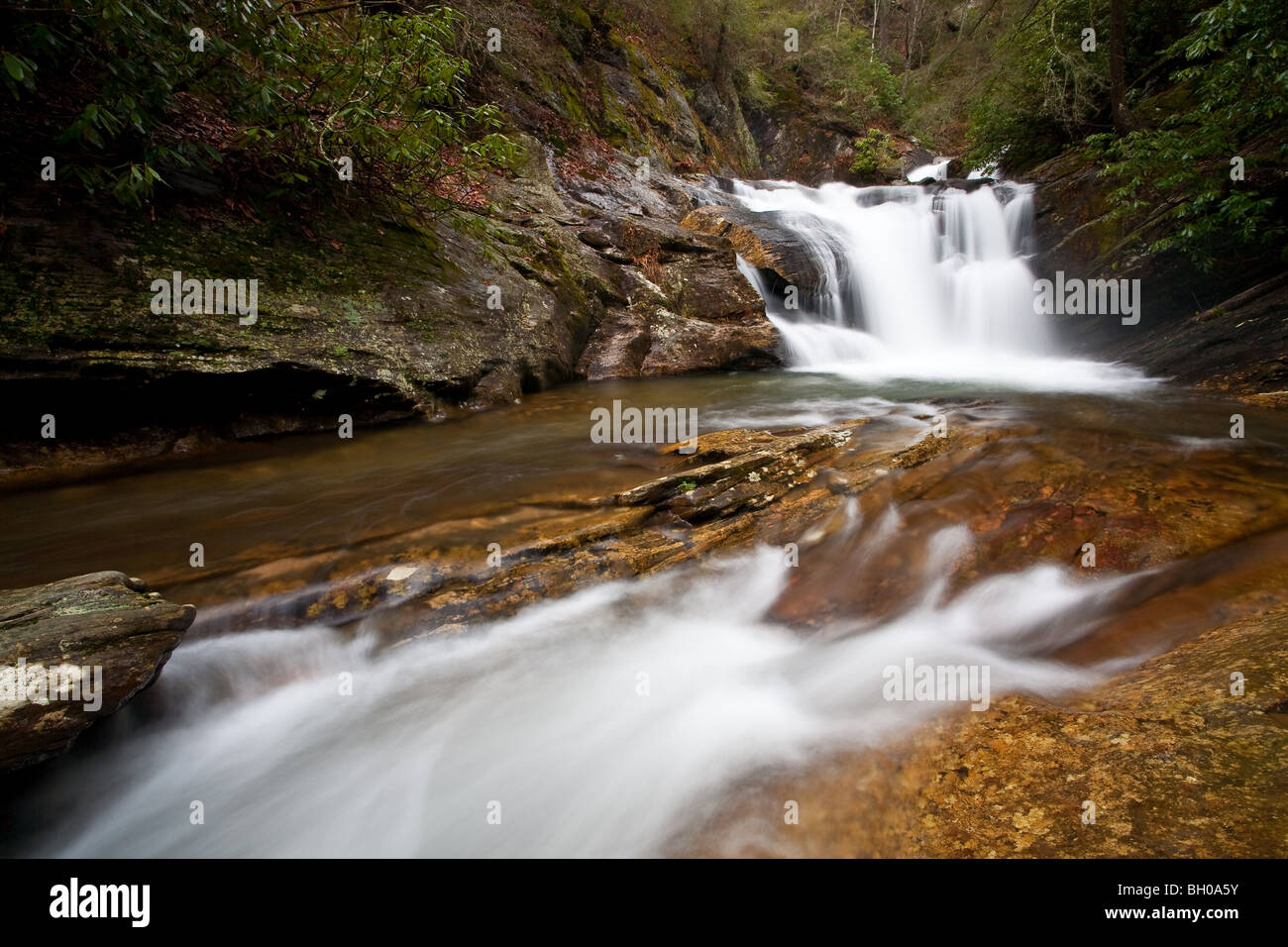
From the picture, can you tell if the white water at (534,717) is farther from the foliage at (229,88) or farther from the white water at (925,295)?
the white water at (925,295)

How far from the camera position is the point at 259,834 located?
1991 millimetres

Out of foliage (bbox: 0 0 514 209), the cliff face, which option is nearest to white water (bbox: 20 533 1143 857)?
foliage (bbox: 0 0 514 209)

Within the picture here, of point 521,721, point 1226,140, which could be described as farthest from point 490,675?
point 1226,140

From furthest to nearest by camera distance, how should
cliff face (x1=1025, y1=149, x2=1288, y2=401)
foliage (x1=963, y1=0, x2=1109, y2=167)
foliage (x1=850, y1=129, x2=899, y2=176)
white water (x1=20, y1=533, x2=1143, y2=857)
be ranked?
1. foliage (x1=850, y1=129, x2=899, y2=176)
2. foliage (x1=963, y1=0, x2=1109, y2=167)
3. cliff face (x1=1025, y1=149, x2=1288, y2=401)
4. white water (x1=20, y1=533, x2=1143, y2=857)

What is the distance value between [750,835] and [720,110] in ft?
82.9

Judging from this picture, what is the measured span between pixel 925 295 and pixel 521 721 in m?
13.2

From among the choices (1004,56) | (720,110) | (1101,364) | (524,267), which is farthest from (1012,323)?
(720,110)

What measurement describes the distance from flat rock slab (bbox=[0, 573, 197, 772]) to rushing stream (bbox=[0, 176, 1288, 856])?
0.40m

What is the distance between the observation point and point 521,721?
7.91 ft

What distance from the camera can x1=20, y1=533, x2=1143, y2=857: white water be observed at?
6.45 ft

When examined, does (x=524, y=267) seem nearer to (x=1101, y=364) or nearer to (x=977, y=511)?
(x=977, y=511)

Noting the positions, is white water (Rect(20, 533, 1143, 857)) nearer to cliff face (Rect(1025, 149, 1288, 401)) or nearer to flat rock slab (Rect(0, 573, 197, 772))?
flat rock slab (Rect(0, 573, 197, 772))

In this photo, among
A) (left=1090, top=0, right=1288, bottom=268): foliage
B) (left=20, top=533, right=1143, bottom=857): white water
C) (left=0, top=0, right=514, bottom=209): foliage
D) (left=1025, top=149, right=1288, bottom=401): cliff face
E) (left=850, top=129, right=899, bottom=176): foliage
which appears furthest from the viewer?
(left=850, top=129, right=899, bottom=176): foliage

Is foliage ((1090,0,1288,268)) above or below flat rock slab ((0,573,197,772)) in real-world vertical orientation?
above
